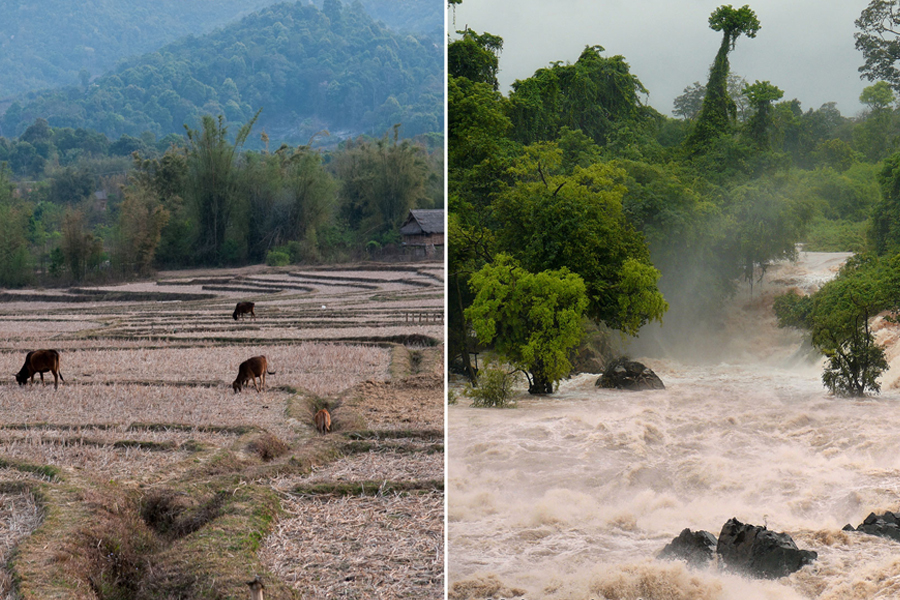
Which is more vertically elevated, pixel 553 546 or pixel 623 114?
pixel 623 114

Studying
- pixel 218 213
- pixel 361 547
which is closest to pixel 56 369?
pixel 361 547

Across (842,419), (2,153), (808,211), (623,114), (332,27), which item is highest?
(332,27)

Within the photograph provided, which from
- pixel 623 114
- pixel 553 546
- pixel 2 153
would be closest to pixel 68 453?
pixel 553 546

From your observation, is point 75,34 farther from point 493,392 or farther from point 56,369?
point 493,392

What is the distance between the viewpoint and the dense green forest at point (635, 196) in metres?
5.30

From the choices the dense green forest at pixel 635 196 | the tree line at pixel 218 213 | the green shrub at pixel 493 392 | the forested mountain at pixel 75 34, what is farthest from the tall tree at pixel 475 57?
the forested mountain at pixel 75 34

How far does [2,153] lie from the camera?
40.2m

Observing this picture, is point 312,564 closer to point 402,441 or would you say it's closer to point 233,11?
point 402,441

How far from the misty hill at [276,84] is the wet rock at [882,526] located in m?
51.6

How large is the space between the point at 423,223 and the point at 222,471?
23538 millimetres

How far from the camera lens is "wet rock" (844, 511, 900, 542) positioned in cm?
373

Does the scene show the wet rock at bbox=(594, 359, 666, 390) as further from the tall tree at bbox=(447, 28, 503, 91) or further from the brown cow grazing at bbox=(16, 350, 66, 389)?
the brown cow grazing at bbox=(16, 350, 66, 389)

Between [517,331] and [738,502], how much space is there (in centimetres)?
377

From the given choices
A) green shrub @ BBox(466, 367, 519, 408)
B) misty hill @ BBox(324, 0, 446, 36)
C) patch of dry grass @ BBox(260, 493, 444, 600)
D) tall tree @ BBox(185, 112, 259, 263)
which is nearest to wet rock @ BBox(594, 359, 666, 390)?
green shrub @ BBox(466, 367, 519, 408)
